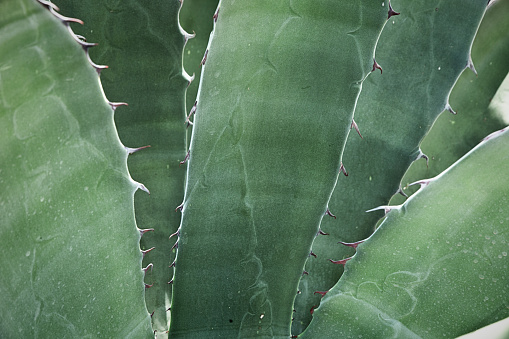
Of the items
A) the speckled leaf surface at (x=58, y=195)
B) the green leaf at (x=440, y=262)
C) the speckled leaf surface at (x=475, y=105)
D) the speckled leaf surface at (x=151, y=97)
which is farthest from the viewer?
the speckled leaf surface at (x=475, y=105)

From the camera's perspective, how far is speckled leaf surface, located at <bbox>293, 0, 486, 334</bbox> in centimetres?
113

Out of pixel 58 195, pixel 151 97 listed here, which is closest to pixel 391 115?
pixel 151 97

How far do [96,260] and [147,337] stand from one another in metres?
0.19

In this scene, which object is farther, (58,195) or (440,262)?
(440,262)

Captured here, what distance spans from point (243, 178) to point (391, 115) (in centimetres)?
40

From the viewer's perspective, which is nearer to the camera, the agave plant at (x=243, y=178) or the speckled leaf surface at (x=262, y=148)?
the agave plant at (x=243, y=178)

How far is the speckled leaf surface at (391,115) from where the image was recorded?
1.13 metres

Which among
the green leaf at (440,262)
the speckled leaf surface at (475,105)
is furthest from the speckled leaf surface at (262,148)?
the speckled leaf surface at (475,105)

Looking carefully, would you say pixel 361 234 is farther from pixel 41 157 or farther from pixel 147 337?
pixel 41 157

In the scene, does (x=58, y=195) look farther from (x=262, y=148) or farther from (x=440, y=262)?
(x=440, y=262)

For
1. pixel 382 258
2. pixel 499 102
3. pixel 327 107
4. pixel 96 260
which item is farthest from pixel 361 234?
pixel 96 260

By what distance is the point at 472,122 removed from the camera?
1273mm

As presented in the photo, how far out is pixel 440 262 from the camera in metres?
0.92

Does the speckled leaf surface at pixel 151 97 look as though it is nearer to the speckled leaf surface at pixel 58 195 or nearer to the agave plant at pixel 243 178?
the agave plant at pixel 243 178
